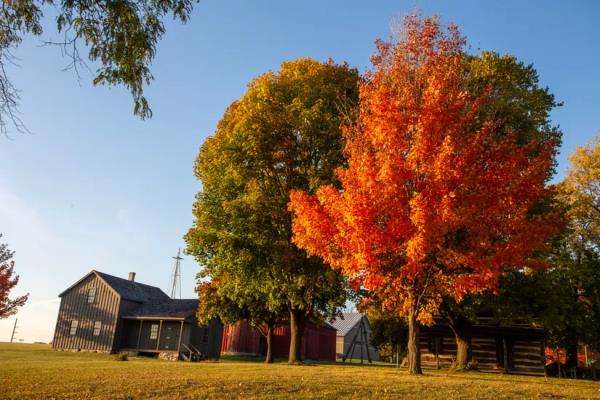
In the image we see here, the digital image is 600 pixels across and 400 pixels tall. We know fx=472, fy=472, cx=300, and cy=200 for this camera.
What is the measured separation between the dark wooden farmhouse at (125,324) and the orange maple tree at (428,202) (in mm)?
26545

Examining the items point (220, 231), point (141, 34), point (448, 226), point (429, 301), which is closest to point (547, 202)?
point (429, 301)

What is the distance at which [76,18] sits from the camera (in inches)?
399

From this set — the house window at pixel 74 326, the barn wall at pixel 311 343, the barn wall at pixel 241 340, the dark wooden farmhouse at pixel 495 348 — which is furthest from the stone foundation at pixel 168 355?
the dark wooden farmhouse at pixel 495 348

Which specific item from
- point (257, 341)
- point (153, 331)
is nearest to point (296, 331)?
point (153, 331)

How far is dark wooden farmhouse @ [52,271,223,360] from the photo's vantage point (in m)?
42.2

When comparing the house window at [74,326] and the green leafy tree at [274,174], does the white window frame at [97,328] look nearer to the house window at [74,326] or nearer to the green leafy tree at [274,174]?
the house window at [74,326]

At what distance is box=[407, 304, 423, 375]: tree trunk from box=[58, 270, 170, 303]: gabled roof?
32182mm

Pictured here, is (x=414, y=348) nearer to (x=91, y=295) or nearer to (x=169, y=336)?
(x=169, y=336)

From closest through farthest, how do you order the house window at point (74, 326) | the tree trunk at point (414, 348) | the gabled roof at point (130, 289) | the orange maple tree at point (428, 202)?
the orange maple tree at point (428, 202)
the tree trunk at point (414, 348)
the house window at point (74, 326)
the gabled roof at point (130, 289)

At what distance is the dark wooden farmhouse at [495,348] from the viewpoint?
121ft

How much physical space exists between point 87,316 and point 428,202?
38999mm

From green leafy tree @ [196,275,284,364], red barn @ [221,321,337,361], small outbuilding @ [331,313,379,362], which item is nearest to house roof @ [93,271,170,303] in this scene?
red barn @ [221,321,337,361]

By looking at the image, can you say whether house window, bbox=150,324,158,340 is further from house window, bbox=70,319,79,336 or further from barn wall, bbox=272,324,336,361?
barn wall, bbox=272,324,336,361

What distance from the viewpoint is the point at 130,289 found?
1879 inches
